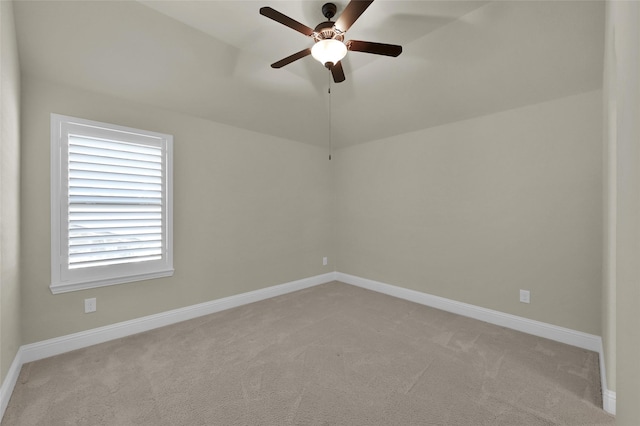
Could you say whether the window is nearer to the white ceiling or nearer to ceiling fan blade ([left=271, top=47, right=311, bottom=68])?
the white ceiling

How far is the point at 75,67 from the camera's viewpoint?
94.2 inches

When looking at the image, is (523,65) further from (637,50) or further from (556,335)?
(556,335)

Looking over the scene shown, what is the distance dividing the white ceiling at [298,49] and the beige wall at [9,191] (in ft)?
1.15

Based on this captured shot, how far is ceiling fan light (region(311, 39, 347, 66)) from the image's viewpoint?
195 centimetres

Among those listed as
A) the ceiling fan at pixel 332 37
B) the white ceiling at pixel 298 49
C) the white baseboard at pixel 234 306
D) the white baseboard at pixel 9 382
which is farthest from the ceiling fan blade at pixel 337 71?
the white baseboard at pixel 9 382

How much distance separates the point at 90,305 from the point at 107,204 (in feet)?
3.16

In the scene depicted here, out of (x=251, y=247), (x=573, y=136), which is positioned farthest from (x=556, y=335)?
(x=251, y=247)

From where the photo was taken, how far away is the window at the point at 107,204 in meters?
2.46

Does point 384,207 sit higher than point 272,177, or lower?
lower

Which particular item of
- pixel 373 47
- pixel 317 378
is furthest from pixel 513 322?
pixel 373 47

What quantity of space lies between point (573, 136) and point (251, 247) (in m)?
3.77

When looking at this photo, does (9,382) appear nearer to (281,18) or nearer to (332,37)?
(281,18)

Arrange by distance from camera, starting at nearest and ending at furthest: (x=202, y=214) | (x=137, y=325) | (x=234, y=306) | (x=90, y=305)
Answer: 1. (x=90, y=305)
2. (x=137, y=325)
3. (x=202, y=214)
4. (x=234, y=306)

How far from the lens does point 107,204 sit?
2.69 metres
